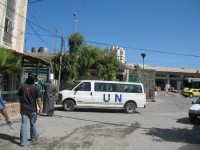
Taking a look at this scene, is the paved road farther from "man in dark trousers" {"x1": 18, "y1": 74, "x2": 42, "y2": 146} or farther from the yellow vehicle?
the yellow vehicle

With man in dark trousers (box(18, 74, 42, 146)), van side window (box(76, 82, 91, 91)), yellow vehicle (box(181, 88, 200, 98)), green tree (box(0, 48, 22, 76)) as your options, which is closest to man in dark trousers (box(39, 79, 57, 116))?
green tree (box(0, 48, 22, 76))

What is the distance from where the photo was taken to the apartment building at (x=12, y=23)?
1921 centimetres

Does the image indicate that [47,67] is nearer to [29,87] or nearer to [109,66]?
[109,66]

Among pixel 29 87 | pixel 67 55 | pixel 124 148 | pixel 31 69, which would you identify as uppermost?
pixel 67 55

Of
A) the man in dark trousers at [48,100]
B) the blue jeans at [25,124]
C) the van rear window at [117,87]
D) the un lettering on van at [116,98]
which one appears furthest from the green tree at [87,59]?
the blue jeans at [25,124]

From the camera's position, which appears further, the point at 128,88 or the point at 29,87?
the point at 128,88

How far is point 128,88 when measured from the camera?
787 inches

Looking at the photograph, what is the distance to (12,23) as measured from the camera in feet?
70.1

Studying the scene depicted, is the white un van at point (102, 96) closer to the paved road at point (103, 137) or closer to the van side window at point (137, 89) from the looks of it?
the van side window at point (137, 89)

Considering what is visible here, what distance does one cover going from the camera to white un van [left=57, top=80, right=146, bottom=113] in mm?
19109

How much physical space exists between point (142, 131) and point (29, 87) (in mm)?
5167

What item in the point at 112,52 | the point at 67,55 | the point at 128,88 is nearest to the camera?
the point at 128,88

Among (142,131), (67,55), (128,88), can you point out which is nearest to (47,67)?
(128,88)

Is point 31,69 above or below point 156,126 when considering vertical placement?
above
